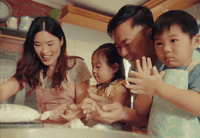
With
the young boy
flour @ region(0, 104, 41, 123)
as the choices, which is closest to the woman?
flour @ region(0, 104, 41, 123)

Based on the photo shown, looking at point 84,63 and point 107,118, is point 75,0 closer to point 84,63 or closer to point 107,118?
point 84,63

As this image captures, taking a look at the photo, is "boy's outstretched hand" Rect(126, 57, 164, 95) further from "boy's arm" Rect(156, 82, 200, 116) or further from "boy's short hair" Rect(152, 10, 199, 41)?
"boy's short hair" Rect(152, 10, 199, 41)

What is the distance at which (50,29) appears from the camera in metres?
0.79

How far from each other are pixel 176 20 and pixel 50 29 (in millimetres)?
561

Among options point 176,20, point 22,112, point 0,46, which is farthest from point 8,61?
point 176,20

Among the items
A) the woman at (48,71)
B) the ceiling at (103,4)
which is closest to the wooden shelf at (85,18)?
the ceiling at (103,4)

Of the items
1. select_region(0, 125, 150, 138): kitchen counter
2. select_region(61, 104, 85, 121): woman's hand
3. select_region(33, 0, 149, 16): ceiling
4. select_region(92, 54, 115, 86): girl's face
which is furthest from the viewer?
select_region(33, 0, 149, 16): ceiling

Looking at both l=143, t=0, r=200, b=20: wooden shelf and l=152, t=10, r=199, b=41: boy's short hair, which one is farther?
l=143, t=0, r=200, b=20: wooden shelf

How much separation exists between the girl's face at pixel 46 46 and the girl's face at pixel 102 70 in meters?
0.22

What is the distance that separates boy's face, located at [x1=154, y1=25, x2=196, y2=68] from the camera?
394mm

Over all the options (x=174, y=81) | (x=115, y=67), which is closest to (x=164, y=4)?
(x=115, y=67)

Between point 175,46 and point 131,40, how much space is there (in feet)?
0.70

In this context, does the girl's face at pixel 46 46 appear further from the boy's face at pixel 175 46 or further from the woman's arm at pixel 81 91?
the boy's face at pixel 175 46

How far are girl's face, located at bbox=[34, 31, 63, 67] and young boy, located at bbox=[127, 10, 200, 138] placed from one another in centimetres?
49
